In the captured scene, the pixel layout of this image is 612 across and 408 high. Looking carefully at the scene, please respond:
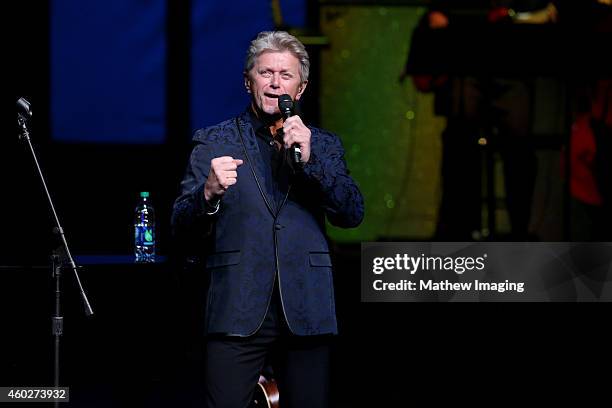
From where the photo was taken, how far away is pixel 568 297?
5.14 meters

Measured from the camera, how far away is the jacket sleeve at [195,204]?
2.55 meters

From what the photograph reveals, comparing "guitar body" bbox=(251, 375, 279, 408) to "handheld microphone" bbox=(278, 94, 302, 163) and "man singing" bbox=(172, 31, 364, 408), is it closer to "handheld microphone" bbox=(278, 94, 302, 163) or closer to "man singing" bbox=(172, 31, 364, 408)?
"man singing" bbox=(172, 31, 364, 408)

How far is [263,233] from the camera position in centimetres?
262

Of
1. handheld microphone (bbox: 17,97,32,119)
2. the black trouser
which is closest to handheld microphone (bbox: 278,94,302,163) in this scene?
the black trouser

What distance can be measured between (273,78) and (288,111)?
152mm

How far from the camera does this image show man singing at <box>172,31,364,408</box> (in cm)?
260

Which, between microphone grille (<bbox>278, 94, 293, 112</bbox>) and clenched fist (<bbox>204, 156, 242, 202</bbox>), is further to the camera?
microphone grille (<bbox>278, 94, 293, 112</bbox>)

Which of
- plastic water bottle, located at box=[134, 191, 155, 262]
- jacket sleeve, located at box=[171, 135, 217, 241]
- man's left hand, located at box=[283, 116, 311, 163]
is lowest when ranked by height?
plastic water bottle, located at box=[134, 191, 155, 262]

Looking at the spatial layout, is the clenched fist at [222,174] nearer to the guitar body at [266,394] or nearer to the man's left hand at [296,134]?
the man's left hand at [296,134]

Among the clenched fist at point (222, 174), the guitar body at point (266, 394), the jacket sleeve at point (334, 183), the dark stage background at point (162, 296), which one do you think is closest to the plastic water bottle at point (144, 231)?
the dark stage background at point (162, 296)

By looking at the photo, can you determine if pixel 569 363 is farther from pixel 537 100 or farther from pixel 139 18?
pixel 537 100

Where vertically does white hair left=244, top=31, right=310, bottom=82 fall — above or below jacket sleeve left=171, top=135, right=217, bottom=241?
above

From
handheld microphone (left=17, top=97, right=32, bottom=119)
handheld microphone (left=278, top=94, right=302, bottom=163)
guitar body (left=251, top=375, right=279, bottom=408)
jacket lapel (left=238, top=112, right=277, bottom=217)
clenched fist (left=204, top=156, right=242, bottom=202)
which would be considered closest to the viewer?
clenched fist (left=204, top=156, right=242, bottom=202)

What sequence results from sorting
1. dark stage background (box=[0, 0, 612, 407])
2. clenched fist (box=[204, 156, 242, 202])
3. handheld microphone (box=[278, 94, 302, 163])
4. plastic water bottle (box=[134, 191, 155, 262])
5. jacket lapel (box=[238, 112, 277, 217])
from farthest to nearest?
plastic water bottle (box=[134, 191, 155, 262])
dark stage background (box=[0, 0, 612, 407])
jacket lapel (box=[238, 112, 277, 217])
handheld microphone (box=[278, 94, 302, 163])
clenched fist (box=[204, 156, 242, 202])
